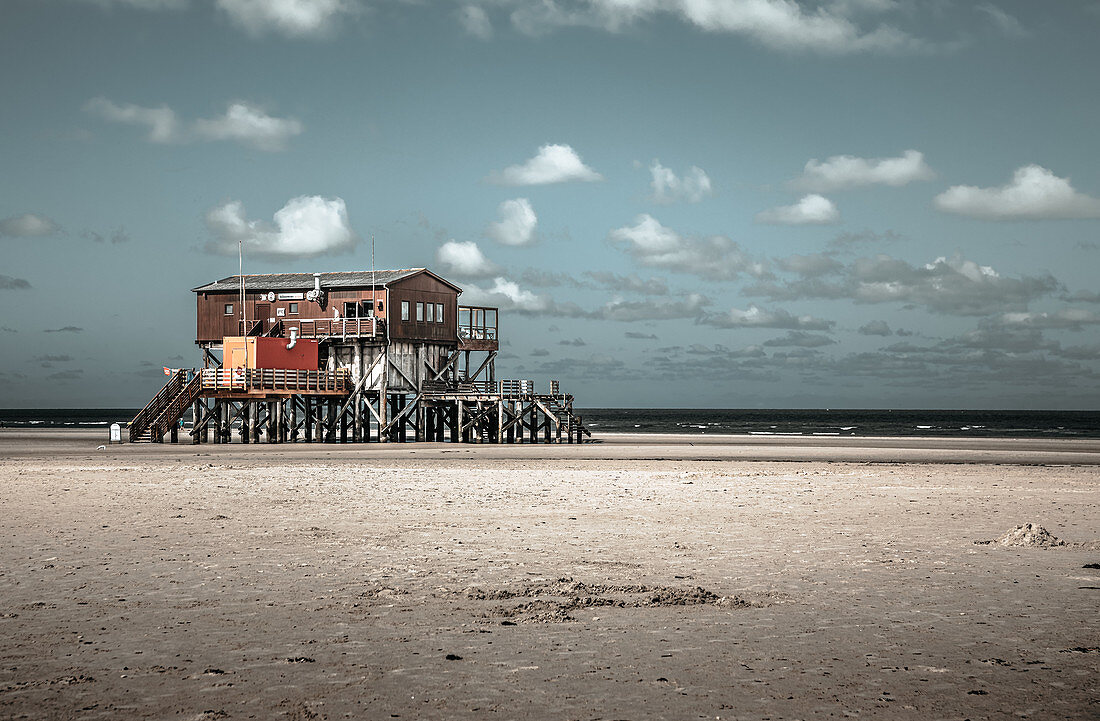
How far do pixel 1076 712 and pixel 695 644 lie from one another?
111 inches

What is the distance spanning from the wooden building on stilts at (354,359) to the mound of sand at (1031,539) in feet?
123

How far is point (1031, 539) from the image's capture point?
1348 cm

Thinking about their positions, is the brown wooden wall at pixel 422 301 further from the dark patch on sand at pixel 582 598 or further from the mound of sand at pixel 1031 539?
the dark patch on sand at pixel 582 598

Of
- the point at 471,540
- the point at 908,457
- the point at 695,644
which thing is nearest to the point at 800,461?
the point at 908,457

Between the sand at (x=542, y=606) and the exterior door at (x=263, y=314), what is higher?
the exterior door at (x=263, y=314)

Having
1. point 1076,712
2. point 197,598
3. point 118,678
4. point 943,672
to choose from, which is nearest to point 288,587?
point 197,598

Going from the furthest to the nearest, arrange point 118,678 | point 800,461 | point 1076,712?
point 800,461, point 118,678, point 1076,712

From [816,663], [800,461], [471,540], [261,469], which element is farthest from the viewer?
[800,461]

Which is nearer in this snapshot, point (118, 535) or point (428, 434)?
point (118, 535)

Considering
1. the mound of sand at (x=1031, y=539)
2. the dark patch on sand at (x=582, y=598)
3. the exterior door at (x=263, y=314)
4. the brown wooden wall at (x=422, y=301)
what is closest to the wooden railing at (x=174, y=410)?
the exterior door at (x=263, y=314)

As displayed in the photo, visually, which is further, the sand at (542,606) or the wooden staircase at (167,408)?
the wooden staircase at (167,408)

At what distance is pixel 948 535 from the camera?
14.6 metres

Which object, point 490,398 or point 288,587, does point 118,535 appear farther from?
point 490,398

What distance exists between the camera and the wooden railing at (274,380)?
4691 cm
